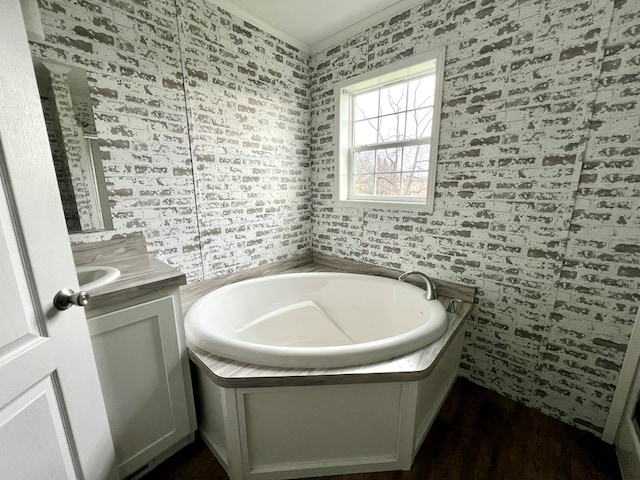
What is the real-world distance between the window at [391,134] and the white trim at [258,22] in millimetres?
479

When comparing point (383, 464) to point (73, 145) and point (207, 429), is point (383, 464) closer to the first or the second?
point (207, 429)

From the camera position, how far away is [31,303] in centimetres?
65

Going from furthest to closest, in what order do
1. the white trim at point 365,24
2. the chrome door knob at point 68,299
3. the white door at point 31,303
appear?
the white trim at point 365,24, the chrome door knob at point 68,299, the white door at point 31,303

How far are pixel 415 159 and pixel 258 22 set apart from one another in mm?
1446

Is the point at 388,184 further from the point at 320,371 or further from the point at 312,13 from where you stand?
the point at 320,371

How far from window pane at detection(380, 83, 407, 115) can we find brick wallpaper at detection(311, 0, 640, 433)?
20 centimetres

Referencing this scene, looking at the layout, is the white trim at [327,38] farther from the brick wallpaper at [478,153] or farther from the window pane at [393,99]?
the window pane at [393,99]

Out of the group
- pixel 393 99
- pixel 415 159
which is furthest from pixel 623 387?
pixel 393 99

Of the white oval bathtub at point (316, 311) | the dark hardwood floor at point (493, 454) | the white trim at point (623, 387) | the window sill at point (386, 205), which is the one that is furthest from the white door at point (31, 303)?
the white trim at point (623, 387)

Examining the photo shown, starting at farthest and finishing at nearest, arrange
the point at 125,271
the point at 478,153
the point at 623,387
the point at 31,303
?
the point at 478,153, the point at 623,387, the point at 125,271, the point at 31,303

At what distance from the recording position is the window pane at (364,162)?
2.13 meters

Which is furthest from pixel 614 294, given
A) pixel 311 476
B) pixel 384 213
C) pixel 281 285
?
pixel 281 285

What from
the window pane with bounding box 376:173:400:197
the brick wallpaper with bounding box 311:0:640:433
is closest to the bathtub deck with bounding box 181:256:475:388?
the brick wallpaper with bounding box 311:0:640:433

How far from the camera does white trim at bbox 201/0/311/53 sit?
1644 mm
